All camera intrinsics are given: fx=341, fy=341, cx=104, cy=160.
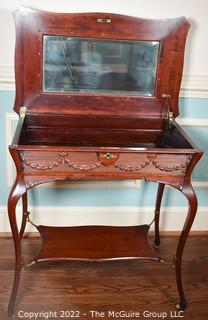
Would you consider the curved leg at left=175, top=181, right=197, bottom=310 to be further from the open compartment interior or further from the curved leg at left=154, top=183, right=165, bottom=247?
the curved leg at left=154, top=183, right=165, bottom=247

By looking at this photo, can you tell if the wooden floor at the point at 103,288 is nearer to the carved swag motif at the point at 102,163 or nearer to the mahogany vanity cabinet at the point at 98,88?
the mahogany vanity cabinet at the point at 98,88

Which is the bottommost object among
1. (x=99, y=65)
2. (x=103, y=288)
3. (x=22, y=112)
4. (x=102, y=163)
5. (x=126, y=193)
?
(x=103, y=288)

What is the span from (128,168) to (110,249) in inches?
19.2

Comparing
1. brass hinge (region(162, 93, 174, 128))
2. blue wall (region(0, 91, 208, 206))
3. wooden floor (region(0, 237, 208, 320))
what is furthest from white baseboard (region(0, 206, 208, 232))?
brass hinge (region(162, 93, 174, 128))

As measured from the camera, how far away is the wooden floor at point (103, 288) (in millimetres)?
1467

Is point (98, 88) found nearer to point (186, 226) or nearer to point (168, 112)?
point (168, 112)

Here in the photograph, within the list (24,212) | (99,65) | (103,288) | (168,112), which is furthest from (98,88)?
(103,288)

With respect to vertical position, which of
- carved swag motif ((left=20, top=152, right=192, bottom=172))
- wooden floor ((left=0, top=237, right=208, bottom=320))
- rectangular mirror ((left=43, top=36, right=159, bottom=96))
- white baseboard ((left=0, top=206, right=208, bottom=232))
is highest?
rectangular mirror ((left=43, top=36, right=159, bottom=96))

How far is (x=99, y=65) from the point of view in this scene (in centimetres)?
148

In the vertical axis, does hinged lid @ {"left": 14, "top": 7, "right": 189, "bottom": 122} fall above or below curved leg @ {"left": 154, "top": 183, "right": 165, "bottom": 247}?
above

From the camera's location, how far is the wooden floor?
147cm

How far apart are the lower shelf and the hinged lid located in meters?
0.58

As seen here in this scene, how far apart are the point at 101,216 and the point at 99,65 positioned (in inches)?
32.1

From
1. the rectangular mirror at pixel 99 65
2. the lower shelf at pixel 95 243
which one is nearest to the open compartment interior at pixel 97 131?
the rectangular mirror at pixel 99 65
